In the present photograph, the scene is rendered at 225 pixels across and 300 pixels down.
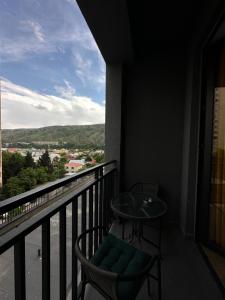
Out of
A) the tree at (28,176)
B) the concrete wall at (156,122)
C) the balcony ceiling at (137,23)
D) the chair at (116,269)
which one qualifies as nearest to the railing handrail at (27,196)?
the chair at (116,269)

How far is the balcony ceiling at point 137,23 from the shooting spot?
1950mm

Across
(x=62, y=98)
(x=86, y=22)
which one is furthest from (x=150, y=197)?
(x=62, y=98)

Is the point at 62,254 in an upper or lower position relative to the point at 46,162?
lower

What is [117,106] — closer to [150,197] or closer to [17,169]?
[150,197]

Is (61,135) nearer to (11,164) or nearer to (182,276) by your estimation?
(11,164)

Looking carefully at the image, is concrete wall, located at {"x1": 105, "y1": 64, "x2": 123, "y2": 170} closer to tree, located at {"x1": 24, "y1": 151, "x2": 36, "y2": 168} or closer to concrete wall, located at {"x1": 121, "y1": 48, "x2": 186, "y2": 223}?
concrete wall, located at {"x1": 121, "y1": 48, "x2": 186, "y2": 223}

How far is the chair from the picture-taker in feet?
3.18

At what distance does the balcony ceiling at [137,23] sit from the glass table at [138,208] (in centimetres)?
186

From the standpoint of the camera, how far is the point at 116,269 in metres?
1.31

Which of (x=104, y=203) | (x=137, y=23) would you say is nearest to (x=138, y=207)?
(x=104, y=203)

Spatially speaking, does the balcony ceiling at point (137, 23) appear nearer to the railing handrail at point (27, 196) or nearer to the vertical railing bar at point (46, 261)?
the railing handrail at point (27, 196)

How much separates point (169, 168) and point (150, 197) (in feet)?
2.78

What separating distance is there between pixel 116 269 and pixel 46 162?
5.04ft

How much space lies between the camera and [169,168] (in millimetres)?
3250
